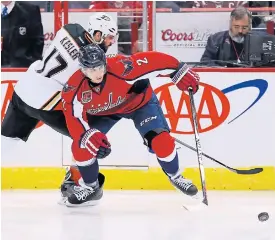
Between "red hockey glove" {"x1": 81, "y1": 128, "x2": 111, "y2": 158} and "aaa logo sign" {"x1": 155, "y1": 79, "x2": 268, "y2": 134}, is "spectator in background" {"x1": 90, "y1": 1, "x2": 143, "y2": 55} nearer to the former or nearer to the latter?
"aaa logo sign" {"x1": 155, "y1": 79, "x2": 268, "y2": 134}

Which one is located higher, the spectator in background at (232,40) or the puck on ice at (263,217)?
the spectator in background at (232,40)

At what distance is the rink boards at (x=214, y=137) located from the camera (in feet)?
16.0

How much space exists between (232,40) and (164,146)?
3.72 ft

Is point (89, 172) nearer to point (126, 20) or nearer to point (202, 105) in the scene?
point (202, 105)

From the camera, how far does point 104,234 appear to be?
12.1ft

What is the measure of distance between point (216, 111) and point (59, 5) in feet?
3.65

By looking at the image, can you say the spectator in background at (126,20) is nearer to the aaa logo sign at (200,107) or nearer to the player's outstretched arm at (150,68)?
the aaa logo sign at (200,107)

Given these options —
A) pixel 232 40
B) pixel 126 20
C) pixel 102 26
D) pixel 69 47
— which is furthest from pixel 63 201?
pixel 232 40

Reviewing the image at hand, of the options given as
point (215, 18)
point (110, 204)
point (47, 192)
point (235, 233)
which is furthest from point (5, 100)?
point (235, 233)

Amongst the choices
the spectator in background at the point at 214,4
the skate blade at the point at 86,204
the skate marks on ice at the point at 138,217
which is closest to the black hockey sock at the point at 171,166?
the skate marks on ice at the point at 138,217

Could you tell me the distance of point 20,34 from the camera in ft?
17.1

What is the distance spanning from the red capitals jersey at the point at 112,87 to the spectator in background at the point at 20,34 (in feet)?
3.30

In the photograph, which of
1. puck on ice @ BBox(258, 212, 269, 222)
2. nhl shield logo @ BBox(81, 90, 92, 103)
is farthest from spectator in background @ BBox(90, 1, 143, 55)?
puck on ice @ BBox(258, 212, 269, 222)

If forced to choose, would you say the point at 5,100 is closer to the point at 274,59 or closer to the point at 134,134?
the point at 134,134
